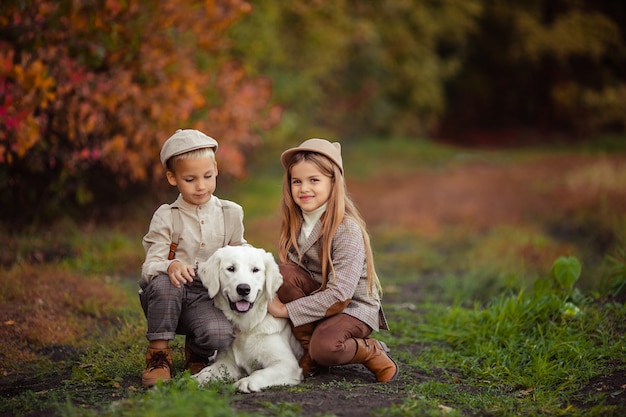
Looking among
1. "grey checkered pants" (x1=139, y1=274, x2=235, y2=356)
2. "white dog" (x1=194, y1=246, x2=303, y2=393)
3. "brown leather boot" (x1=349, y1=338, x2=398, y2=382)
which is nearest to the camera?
"white dog" (x1=194, y1=246, x2=303, y2=393)

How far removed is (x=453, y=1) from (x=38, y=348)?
71.3ft

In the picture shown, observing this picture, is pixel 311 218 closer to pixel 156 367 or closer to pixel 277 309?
pixel 277 309

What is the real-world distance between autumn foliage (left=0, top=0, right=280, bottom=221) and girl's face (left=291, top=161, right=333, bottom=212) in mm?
3149

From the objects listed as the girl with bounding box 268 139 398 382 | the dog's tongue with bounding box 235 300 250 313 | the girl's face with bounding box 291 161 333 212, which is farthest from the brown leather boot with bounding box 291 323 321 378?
the girl's face with bounding box 291 161 333 212

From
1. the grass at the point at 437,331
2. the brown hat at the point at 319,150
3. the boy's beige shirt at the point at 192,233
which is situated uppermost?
the brown hat at the point at 319,150

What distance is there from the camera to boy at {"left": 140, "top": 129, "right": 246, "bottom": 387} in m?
3.85

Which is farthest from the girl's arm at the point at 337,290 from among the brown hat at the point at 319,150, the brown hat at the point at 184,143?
the brown hat at the point at 184,143

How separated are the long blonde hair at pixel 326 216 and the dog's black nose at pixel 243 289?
54cm

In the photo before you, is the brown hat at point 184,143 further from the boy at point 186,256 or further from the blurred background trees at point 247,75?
the blurred background trees at point 247,75

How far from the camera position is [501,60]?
90.0 feet

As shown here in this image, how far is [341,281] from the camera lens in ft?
13.1

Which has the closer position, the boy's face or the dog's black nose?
the dog's black nose

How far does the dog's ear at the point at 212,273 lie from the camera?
150 inches

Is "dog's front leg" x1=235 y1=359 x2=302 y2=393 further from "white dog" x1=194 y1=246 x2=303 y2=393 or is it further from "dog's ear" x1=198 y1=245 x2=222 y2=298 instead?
"dog's ear" x1=198 y1=245 x2=222 y2=298
